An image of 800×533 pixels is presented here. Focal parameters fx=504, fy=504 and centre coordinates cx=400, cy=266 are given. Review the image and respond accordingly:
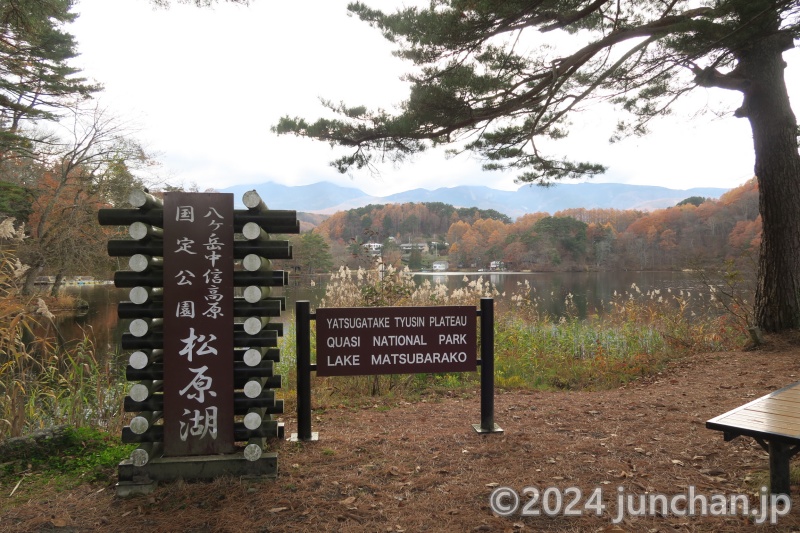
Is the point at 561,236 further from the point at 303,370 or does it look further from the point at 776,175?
the point at 303,370

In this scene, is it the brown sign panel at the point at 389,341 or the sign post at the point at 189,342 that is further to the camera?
the brown sign panel at the point at 389,341

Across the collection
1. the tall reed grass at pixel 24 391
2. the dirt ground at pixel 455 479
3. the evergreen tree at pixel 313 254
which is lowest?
the dirt ground at pixel 455 479

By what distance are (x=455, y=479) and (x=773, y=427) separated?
1.76 metres

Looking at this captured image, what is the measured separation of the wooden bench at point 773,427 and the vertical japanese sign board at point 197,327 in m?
2.83

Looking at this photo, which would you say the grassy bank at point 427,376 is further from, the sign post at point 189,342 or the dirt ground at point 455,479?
the dirt ground at point 455,479

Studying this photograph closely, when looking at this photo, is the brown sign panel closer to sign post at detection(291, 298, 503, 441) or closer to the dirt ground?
sign post at detection(291, 298, 503, 441)

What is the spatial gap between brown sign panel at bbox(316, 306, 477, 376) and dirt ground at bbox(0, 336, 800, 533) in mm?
601

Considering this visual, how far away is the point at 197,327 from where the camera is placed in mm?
3252

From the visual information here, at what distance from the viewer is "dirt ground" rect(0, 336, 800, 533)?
2699 millimetres

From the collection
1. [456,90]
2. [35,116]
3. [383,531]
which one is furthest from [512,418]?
[35,116]

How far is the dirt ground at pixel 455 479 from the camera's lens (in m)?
2.70

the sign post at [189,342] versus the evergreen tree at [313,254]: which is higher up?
the evergreen tree at [313,254]

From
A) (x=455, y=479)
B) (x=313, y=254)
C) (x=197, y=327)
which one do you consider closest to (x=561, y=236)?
(x=313, y=254)

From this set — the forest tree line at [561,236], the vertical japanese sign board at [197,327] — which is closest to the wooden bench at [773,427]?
the vertical japanese sign board at [197,327]
